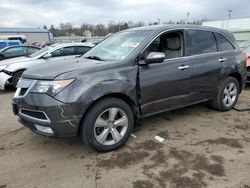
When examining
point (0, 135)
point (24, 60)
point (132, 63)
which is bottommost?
point (0, 135)

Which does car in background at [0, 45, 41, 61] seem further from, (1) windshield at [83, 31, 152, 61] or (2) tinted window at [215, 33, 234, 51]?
(2) tinted window at [215, 33, 234, 51]

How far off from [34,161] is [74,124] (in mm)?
834

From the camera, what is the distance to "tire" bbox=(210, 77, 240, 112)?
5434mm

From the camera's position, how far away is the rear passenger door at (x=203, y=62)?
479cm

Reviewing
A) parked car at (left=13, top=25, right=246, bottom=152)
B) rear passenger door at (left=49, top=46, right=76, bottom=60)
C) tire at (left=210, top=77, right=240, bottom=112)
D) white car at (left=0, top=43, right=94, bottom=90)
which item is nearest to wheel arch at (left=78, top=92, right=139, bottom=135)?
parked car at (left=13, top=25, right=246, bottom=152)

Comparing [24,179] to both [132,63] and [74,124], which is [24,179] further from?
[132,63]

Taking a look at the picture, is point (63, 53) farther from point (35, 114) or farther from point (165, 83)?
point (35, 114)

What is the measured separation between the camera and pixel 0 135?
15.4ft

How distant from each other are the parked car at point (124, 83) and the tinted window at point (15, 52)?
7.46m

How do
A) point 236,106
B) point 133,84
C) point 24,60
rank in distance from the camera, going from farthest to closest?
point 24,60, point 236,106, point 133,84

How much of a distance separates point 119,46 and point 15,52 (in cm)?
829

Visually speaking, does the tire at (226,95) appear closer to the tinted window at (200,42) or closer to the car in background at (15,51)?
the tinted window at (200,42)

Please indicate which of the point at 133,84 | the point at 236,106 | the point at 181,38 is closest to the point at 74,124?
the point at 133,84

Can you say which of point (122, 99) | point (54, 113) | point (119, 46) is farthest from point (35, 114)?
point (119, 46)
